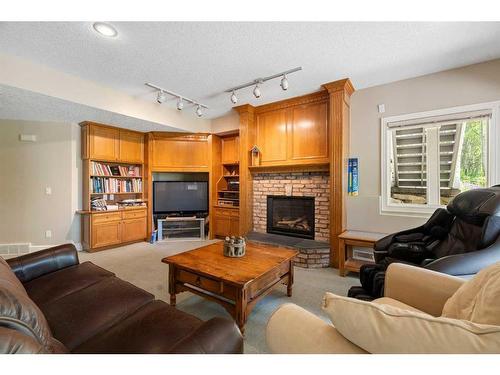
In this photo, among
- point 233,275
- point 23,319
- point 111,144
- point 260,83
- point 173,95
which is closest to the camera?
point 23,319

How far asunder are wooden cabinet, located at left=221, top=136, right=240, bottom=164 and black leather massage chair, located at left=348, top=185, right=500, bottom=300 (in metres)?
3.12

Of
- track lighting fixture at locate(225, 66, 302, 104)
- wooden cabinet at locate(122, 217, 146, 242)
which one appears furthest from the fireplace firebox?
wooden cabinet at locate(122, 217, 146, 242)

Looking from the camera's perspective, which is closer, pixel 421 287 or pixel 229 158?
pixel 421 287

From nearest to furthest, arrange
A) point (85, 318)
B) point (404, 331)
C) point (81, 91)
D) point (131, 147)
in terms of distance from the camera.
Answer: point (404, 331)
point (85, 318)
point (81, 91)
point (131, 147)

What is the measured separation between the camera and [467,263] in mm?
1490

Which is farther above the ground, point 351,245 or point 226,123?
point 226,123

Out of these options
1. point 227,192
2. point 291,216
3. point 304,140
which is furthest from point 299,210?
point 227,192

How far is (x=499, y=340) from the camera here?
561 mm

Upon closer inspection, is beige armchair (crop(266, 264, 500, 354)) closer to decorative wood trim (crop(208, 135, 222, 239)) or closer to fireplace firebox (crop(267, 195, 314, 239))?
fireplace firebox (crop(267, 195, 314, 239))

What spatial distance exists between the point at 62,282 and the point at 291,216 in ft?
9.87

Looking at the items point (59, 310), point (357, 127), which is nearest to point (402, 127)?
point (357, 127)

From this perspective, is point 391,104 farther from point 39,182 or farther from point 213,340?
point 39,182
